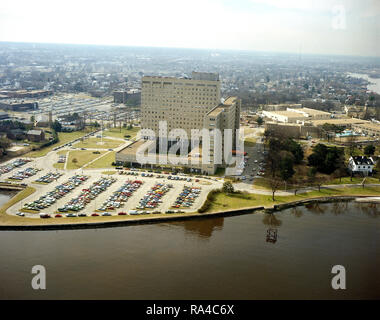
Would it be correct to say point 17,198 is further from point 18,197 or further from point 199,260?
point 199,260

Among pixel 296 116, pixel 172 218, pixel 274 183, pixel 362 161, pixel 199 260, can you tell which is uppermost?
pixel 296 116

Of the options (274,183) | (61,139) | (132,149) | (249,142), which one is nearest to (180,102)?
(132,149)

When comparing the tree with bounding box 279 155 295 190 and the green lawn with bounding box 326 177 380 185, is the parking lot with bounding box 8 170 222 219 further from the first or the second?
the green lawn with bounding box 326 177 380 185

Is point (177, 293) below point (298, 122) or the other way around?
below

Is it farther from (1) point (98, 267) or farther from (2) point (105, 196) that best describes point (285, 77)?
(1) point (98, 267)

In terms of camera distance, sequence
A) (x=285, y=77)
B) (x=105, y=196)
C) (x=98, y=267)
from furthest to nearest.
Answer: (x=285, y=77), (x=105, y=196), (x=98, y=267)
